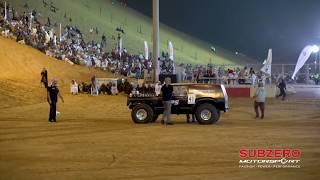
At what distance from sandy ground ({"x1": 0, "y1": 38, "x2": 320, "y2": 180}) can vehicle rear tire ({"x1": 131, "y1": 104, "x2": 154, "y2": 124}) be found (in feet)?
1.13

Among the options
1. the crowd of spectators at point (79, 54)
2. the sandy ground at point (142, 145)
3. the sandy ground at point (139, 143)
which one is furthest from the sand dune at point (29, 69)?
the sandy ground at point (142, 145)

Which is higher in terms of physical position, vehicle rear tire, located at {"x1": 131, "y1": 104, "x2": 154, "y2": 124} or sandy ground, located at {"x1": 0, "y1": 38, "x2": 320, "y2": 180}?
vehicle rear tire, located at {"x1": 131, "y1": 104, "x2": 154, "y2": 124}

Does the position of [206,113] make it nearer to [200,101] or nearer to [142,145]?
[200,101]

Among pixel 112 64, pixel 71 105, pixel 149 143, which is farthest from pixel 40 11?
pixel 149 143

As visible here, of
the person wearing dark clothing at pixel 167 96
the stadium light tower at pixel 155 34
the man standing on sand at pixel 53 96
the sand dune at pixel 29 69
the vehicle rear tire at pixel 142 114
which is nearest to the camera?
the person wearing dark clothing at pixel 167 96

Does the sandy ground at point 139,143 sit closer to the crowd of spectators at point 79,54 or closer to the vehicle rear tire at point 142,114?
the vehicle rear tire at point 142,114

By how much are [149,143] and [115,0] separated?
112m

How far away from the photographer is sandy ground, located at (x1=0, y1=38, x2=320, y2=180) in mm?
11875

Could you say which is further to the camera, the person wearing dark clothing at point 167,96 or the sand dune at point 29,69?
the sand dune at point 29,69

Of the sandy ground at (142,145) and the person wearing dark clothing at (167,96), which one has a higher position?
the person wearing dark clothing at (167,96)

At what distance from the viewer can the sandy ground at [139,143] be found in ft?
39.0

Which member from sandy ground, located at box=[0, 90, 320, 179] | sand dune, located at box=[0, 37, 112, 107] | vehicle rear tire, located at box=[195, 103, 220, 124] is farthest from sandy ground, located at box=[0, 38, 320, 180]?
sand dune, located at box=[0, 37, 112, 107]

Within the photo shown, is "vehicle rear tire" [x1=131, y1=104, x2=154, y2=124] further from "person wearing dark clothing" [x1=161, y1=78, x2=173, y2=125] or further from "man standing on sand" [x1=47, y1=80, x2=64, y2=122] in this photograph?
"man standing on sand" [x1=47, y1=80, x2=64, y2=122]

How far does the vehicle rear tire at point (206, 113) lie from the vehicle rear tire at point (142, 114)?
1.97m
